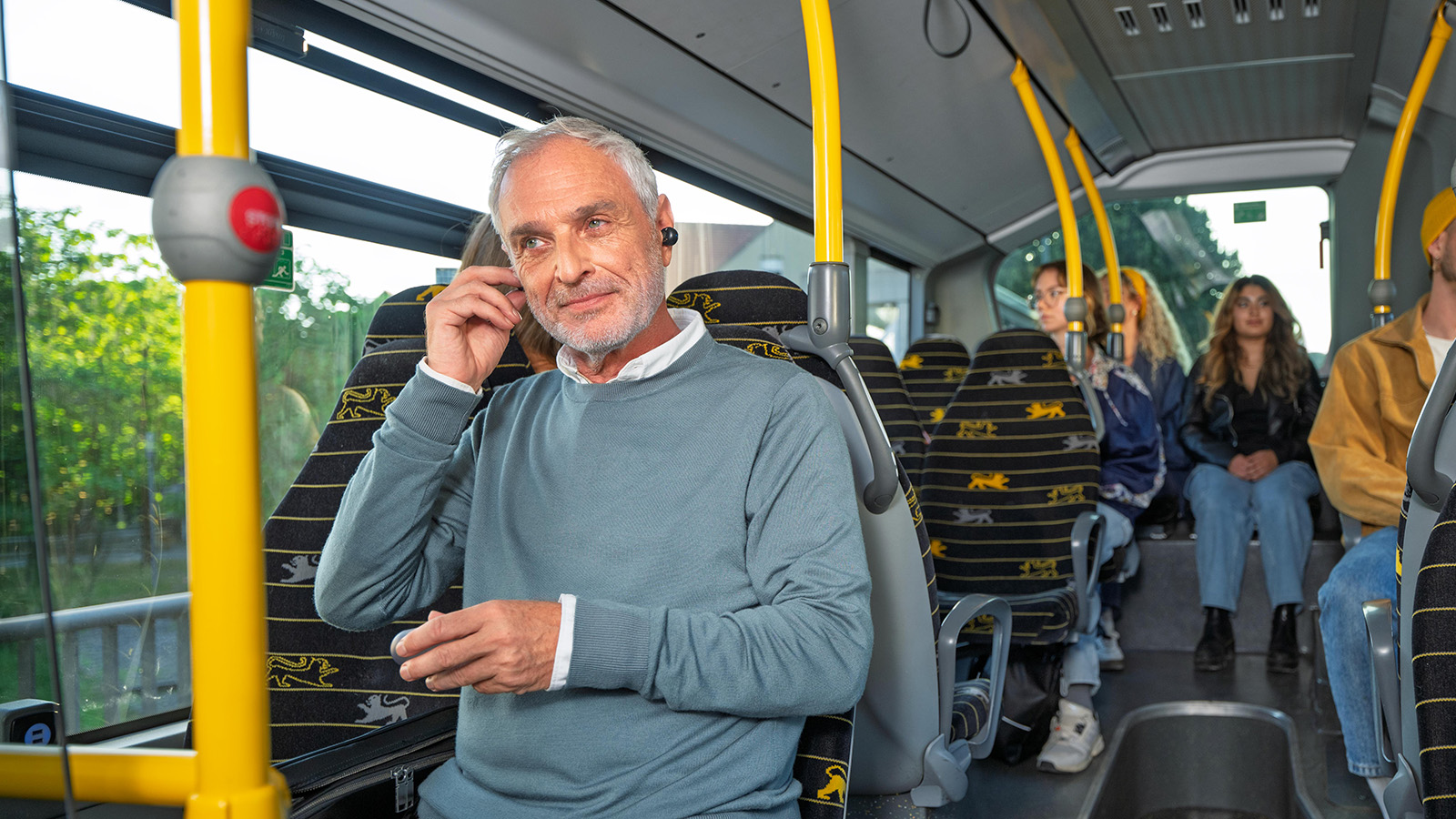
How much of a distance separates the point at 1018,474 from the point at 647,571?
7.08 ft

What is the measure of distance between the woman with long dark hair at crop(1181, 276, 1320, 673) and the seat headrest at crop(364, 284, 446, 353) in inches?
129

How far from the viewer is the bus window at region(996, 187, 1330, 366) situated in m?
5.84

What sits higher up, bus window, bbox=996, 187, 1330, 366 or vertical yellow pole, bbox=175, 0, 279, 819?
bus window, bbox=996, 187, 1330, 366

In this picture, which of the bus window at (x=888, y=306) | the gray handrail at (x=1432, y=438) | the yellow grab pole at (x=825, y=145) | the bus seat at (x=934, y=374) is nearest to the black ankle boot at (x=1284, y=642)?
the bus seat at (x=934, y=374)

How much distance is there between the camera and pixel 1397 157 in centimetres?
417

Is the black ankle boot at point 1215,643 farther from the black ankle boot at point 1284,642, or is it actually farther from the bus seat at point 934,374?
the bus seat at point 934,374

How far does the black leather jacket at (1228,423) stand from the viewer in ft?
15.1

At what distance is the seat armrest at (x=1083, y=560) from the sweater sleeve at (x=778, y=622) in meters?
1.98

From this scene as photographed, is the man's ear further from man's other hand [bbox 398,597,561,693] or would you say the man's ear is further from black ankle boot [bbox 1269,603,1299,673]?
black ankle boot [bbox 1269,603,1299,673]

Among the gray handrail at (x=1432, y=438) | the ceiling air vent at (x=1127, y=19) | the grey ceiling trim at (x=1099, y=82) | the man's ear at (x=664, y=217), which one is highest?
the ceiling air vent at (x=1127, y=19)

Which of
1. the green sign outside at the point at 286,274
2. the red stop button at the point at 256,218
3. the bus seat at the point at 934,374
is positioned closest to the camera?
the red stop button at the point at 256,218

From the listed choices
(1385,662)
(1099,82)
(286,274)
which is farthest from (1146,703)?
(286,274)

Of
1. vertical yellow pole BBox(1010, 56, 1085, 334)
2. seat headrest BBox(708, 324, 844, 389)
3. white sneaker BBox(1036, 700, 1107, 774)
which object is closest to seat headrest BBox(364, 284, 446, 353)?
seat headrest BBox(708, 324, 844, 389)

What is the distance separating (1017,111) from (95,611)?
421 centimetres
